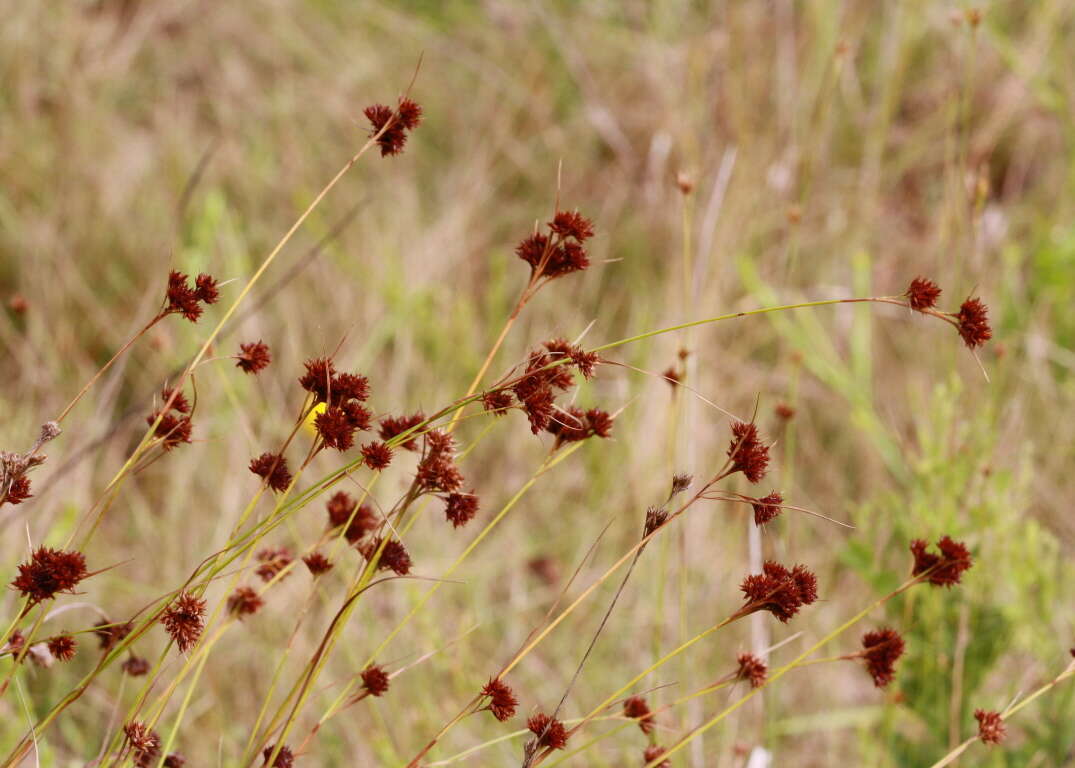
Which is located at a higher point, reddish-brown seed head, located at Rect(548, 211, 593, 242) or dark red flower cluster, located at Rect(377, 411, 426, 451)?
reddish-brown seed head, located at Rect(548, 211, 593, 242)

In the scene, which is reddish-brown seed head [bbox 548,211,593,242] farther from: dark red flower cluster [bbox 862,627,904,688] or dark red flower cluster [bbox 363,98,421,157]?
dark red flower cluster [bbox 862,627,904,688]

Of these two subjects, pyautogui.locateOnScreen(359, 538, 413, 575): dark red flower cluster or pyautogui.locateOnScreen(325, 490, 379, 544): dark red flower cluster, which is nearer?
Result: pyautogui.locateOnScreen(359, 538, 413, 575): dark red flower cluster

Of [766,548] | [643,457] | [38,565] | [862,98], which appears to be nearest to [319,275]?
[643,457]

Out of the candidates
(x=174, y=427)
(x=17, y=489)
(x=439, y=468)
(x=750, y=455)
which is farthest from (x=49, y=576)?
(x=750, y=455)

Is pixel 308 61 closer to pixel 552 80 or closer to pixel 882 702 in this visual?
pixel 552 80

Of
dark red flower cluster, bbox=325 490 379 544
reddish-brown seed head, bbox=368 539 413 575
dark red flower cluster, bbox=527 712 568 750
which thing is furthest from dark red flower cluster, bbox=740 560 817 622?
dark red flower cluster, bbox=325 490 379 544
